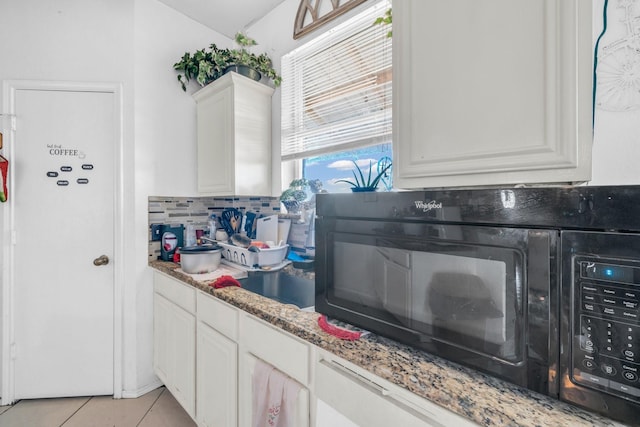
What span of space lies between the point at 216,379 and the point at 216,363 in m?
0.08

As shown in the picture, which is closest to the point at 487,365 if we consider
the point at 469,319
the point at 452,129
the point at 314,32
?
the point at 469,319

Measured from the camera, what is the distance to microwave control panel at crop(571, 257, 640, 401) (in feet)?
1.73

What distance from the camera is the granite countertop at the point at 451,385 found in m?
0.60

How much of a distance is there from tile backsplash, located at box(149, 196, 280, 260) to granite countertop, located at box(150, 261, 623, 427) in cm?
143

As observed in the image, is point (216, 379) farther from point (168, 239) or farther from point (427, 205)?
point (427, 205)

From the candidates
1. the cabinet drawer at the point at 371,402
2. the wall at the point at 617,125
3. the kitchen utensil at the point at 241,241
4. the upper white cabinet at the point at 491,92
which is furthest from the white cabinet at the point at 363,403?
the kitchen utensil at the point at 241,241

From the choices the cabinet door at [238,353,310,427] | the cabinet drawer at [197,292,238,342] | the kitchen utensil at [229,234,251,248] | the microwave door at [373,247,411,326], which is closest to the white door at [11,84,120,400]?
the kitchen utensil at [229,234,251,248]

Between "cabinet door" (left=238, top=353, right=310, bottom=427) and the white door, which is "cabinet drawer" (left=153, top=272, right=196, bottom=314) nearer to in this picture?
the white door

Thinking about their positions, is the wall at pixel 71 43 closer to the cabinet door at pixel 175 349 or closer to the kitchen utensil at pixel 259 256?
the cabinet door at pixel 175 349

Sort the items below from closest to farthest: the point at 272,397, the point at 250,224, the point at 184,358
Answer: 1. the point at 272,397
2. the point at 184,358
3. the point at 250,224

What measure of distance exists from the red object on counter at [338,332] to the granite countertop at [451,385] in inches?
0.5

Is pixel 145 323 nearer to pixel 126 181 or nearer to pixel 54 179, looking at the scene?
pixel 126 181

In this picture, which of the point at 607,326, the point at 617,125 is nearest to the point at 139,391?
the point at 607,326

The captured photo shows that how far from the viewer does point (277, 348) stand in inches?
45.9
